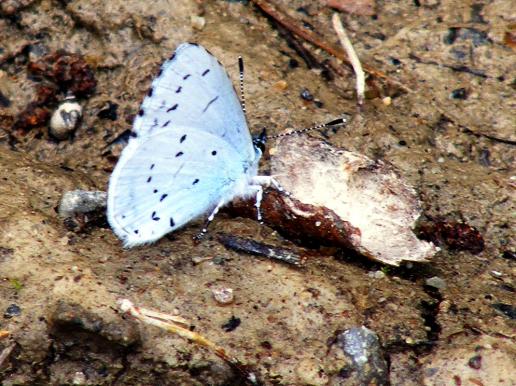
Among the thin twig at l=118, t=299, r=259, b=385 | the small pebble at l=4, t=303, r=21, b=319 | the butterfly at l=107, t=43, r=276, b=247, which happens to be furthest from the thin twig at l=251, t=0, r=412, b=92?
the small pebble at l=4, t=303, r=21, b=319

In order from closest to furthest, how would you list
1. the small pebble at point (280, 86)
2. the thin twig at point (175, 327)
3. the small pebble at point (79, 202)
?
the thin twig at point (175, 327) < the small pebble at point (79, 202) < the small pebble at point (280, 86)

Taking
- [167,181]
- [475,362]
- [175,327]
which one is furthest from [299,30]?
[475,362]

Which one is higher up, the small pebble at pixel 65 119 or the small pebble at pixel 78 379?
the small pebble at pixel 65 119

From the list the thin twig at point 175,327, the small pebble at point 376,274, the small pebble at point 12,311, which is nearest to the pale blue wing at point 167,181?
the thin twig at point 175,327

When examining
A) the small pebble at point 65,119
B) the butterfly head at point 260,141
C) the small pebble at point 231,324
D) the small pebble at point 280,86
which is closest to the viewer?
the small pebble at point 231,324

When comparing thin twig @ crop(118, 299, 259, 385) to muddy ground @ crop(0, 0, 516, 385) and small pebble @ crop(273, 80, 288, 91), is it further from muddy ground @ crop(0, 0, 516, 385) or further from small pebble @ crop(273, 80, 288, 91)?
small pebble @ crop(273, 80, 288, 91)

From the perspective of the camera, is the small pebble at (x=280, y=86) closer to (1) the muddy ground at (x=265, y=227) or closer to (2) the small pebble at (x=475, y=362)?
(1) the muddy ground at (x=265, y=227)

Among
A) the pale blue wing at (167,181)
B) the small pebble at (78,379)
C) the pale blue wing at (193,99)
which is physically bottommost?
the small pebble at (78,379)

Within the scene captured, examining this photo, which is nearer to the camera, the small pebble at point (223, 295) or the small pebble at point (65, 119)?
the small pebble at point (223, 295)
